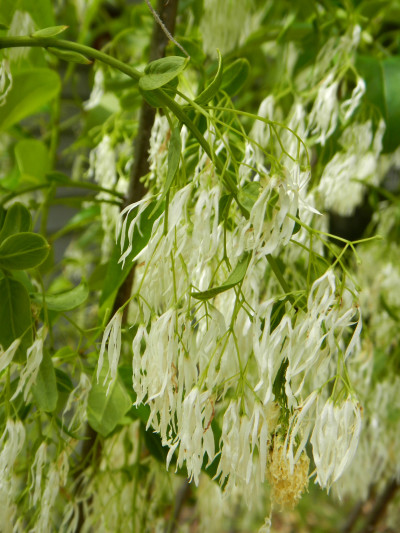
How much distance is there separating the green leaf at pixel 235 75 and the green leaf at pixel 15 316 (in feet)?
0.72

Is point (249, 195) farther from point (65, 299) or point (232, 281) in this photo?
point (65, 299)

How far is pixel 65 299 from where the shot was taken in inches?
18.1

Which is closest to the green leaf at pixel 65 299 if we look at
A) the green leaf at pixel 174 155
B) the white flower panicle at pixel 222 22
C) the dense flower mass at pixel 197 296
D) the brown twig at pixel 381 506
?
the dense flower mass at pixel 197 296

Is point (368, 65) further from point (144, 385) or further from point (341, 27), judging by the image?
point (144, 385)

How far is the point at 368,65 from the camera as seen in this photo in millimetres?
650

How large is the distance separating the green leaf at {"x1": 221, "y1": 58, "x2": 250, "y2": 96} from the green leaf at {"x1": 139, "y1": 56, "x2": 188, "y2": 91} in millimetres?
137

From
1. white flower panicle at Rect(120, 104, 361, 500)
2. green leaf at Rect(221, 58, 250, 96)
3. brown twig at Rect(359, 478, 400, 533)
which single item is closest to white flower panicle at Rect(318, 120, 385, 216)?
green leaf at Rect(221, 58, 250, 96)

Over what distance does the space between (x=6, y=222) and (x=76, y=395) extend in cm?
15

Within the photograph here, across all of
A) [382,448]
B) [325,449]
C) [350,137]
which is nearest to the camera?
[325,449]

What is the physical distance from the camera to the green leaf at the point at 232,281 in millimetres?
316

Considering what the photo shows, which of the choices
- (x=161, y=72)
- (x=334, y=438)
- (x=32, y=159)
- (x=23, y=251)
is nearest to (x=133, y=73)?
(x=161, y=72)

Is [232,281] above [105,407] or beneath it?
above

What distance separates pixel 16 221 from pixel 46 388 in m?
0.11

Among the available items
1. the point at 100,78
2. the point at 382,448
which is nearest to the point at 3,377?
the point at 100,78
